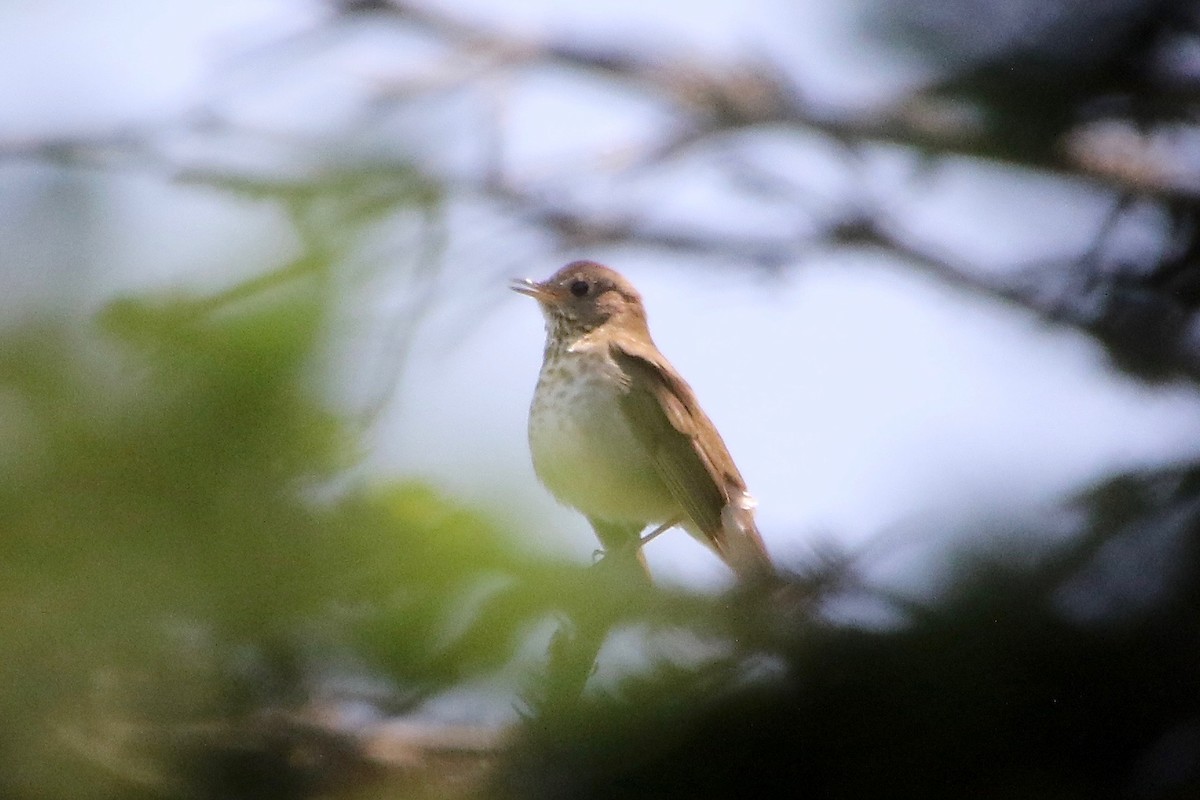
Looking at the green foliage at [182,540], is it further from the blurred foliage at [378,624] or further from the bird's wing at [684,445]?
the bird's wing at [684,445]

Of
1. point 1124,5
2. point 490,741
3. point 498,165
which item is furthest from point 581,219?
point 490,741

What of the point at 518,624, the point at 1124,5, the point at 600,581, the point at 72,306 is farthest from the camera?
the point at 1124,5

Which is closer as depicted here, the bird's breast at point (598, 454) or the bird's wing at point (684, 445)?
the bird's wing at point (684, 445)

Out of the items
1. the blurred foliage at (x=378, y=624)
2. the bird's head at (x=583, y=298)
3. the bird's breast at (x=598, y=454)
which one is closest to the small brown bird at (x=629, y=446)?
the bird's breast at (x=598, y=454)

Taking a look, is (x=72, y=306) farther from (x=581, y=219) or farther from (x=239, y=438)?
(x=581, y=219)

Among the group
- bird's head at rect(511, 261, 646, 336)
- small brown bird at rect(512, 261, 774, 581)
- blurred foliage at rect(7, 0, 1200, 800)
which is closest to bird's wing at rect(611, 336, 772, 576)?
small brown bird at rect(512, 261, 774, 581)

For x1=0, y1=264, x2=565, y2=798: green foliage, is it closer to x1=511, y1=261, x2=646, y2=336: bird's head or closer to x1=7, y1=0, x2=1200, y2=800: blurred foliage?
x1=7, y1=0, x2=1200, y2=800: blurred foliage

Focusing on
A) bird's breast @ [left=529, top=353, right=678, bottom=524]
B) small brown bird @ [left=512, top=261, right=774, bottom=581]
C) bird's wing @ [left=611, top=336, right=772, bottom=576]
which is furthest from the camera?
bird's breast @ [left=529, top=353, right=678, bottom=524]
